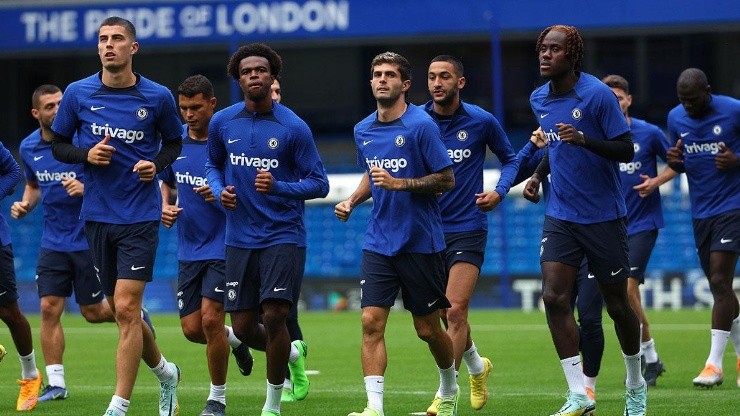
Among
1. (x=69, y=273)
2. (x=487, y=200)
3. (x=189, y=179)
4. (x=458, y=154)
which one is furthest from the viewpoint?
(x=69, y=273)

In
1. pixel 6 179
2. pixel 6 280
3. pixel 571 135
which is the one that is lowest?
pixel 6 280

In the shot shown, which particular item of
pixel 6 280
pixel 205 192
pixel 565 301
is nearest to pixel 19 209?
pixel 6 280

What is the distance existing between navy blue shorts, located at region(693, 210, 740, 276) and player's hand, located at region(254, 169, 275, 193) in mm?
4993

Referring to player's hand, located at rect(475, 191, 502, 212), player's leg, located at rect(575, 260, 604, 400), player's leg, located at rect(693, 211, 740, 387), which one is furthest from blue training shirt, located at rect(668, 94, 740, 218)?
player's hand, located at rect(475, 191, 502, 212)

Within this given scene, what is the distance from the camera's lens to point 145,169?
29.5ft

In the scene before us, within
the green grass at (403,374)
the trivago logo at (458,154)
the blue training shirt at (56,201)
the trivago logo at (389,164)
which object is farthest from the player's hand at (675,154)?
the blue training shirt at (56,201)

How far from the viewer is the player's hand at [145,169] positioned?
8977 millimetres

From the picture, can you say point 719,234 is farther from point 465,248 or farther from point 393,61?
point 393,61

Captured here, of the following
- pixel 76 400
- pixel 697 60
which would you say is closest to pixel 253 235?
pixel 76 400

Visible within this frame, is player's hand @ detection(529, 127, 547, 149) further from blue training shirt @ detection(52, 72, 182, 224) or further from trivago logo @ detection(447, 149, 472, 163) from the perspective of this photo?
blue training shirt @ detection(52, 72, 182, 224)

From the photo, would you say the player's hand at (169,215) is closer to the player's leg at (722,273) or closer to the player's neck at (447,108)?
the player's neck at (447,108)

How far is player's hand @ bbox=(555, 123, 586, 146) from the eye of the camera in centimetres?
862

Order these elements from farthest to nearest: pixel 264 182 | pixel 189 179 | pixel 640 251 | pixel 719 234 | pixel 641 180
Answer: pixel 641 180 → pixel 640 251 → pixel 719 234 → pixel 189 179 → pixel 264 182

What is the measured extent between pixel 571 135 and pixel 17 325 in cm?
486
